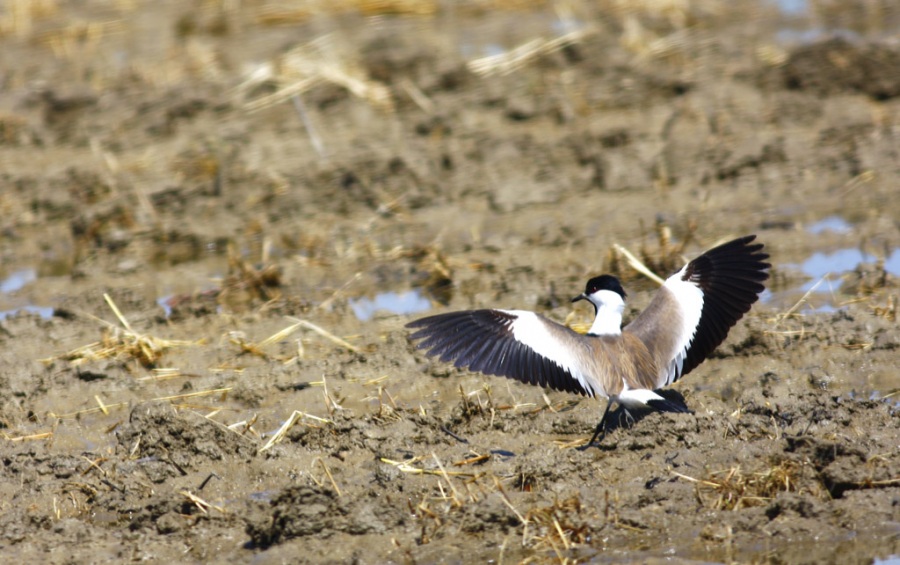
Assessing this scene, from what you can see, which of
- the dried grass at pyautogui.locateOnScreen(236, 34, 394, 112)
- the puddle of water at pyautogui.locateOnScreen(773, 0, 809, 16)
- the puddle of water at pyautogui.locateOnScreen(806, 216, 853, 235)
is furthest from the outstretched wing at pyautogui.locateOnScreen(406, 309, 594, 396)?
the puddle of water at pyautogui.locateOnScreen(773, 0, 809, 16)

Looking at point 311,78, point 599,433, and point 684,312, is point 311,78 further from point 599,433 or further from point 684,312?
point 599,433

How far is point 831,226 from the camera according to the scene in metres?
8.83

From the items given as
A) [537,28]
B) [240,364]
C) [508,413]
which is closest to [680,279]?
[508,413]

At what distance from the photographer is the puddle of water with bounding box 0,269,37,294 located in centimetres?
902

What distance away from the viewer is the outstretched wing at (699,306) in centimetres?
644

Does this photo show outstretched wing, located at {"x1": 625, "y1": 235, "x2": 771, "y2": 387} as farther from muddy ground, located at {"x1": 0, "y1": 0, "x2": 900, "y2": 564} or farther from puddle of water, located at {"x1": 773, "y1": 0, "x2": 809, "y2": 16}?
puddle of water, located at {"x1": 773, "y1": 0, "x2": 809, "y2": 16}

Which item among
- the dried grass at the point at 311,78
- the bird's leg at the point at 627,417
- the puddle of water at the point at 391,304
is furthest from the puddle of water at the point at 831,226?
the dried grass at the point at 311,78

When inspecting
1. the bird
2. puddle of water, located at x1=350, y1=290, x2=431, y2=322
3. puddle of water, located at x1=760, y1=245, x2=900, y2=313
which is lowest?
puddle of water, located at x1=350, y1=290, x2=431, y2=322

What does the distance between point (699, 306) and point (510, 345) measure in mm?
1099

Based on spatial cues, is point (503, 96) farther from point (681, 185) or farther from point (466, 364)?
point (466, 364)

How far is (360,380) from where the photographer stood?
6980 millimetres

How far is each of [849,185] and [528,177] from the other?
97.1 inches

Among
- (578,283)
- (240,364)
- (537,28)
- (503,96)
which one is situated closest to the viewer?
(240,364)

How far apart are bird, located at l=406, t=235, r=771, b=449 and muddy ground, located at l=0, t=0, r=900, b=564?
11.2 inches
